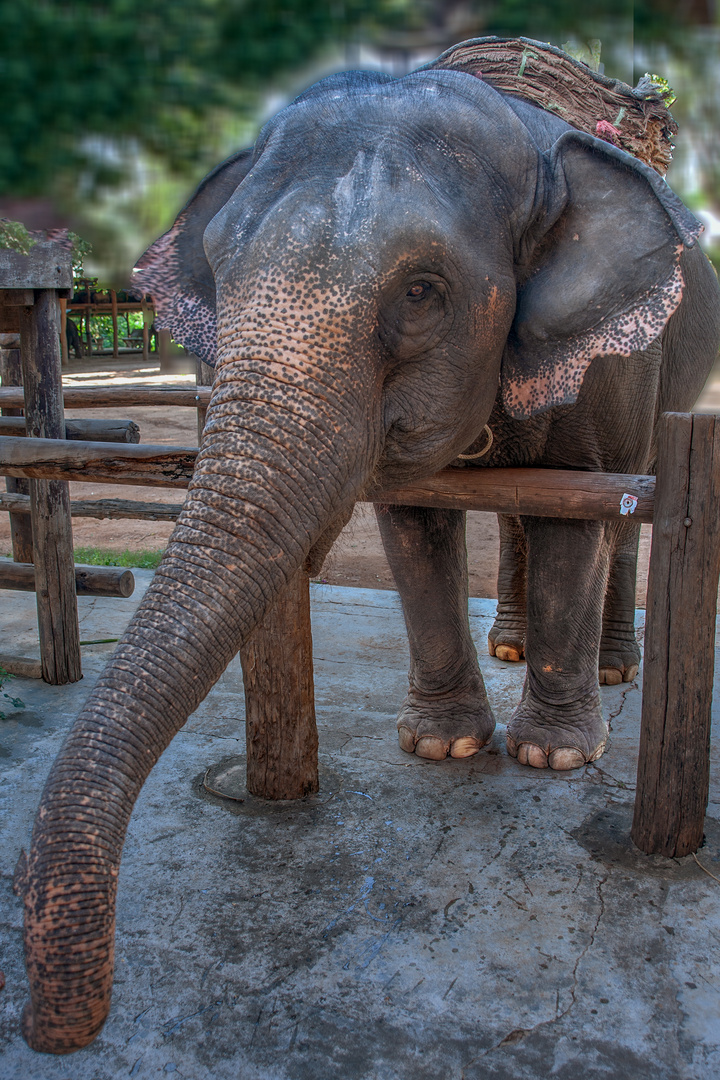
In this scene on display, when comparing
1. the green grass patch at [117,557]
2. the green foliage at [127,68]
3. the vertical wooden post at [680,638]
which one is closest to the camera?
the green foliage at [127,68]

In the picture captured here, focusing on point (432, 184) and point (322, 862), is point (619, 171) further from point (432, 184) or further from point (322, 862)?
point (322, 862)

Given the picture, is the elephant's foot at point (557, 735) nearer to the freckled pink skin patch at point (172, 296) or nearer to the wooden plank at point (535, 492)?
the wooden plank at point (535, 492)

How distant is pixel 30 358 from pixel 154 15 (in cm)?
317

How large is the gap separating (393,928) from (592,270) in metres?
1.73

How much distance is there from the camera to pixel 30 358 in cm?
389

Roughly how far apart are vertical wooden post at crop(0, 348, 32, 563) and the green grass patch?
74cm

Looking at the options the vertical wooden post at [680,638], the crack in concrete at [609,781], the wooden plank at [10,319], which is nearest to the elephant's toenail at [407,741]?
the crack in concrete at [609,781]

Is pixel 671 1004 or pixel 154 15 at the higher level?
pixel 154 15

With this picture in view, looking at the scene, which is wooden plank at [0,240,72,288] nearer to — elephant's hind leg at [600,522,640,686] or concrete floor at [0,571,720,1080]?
concrete floor at [0,571,720,1080]

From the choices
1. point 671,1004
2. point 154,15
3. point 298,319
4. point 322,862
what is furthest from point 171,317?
point 671,1004

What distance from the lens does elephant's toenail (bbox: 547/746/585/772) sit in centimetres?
324

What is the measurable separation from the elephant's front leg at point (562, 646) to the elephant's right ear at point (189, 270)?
1285mm

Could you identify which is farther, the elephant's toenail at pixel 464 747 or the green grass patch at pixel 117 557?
the green grass patch at pixel 117 557

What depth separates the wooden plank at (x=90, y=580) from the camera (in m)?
4.34
